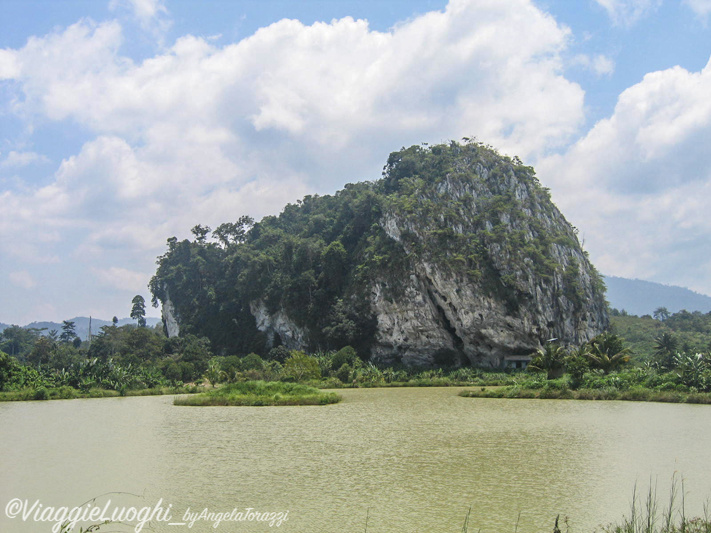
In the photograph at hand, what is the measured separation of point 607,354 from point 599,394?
30.5ft

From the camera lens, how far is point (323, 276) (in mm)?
60344

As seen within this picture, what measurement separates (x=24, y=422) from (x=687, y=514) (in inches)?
985

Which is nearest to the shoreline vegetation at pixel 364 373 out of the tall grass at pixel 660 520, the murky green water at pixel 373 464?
the murky green water at pixel 373 464

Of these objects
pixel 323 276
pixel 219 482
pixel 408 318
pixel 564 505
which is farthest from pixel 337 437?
pixel 323 276

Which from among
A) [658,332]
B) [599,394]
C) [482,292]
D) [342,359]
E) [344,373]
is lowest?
[344,373]

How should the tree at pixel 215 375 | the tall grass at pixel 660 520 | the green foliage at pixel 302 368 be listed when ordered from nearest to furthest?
the tall grass at pixel 660 520 → the green foliage at pixel 302 368 → the tree at pixel 215 375

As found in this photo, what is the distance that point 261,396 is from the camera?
32.0 metres

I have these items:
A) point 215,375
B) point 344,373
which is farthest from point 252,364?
point 344,373

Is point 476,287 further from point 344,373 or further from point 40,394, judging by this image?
point 40,394

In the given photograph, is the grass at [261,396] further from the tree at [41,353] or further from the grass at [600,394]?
the tree at [41,353]

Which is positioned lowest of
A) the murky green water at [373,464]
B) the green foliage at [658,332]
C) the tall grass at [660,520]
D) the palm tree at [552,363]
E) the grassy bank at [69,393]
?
the grassy bank at [69,393]

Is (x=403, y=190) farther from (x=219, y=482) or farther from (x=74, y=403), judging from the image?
(x=219, y=482)

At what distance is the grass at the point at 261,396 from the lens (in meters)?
31.1

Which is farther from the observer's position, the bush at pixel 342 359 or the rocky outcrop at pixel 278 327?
the rocky outcrop at pixel 278 327
